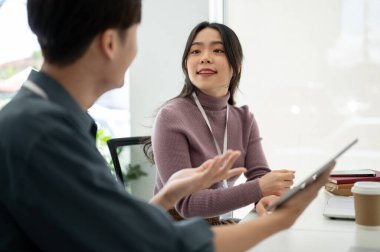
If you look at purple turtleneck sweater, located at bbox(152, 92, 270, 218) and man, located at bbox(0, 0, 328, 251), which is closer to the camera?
man, located at bbox(0, 0, 328, 251)

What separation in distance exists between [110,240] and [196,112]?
1.35 meters

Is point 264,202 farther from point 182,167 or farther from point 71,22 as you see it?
point 71,22

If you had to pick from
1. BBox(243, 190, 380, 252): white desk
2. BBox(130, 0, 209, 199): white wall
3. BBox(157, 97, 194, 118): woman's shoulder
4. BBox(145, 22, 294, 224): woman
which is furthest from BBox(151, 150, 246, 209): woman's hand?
BBox(130, 0, 209, 199): white wall

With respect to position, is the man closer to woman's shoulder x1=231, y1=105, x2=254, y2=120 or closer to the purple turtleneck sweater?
the purple turtleneck sweater

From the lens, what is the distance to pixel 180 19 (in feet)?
11.7

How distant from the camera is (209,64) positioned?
2.09 m

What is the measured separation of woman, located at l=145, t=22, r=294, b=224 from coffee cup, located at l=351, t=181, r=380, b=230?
0.43 metres

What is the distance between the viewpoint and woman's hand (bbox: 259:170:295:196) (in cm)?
169

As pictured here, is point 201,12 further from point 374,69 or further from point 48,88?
point 48,88

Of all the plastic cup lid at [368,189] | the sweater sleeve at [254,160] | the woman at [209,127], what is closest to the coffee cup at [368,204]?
the plastic cup lid at [368,189]

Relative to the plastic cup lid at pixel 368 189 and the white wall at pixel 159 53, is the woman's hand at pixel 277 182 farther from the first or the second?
the white wall at pixel 159 53

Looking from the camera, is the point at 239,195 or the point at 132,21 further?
the point at 239,195

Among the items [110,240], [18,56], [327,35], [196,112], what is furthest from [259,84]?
[110,240]

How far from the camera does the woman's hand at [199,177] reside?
41.8 inches
